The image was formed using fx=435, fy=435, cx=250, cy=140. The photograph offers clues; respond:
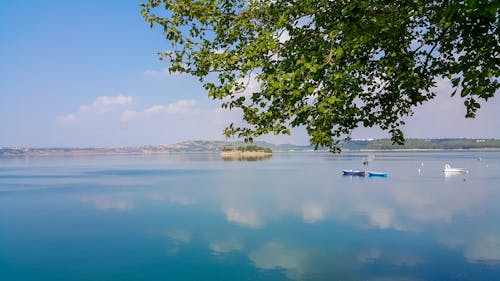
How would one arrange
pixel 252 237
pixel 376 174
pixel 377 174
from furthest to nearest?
pixel 376 174 → pixel 377 174 → pixel 252 237

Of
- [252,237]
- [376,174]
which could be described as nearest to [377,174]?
[376,174]

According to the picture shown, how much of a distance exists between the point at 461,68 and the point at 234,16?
5708 mm

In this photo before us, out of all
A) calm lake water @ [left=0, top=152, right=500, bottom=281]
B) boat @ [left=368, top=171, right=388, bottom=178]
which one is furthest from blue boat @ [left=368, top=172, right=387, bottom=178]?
calm lake water @ [left=0, top=152, right=500, bottom=281]

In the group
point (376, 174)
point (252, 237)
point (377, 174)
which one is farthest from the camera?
point (376, 174)

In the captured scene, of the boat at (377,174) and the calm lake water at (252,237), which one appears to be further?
the boat at (377,174)

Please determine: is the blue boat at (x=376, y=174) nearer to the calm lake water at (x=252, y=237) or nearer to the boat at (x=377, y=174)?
the boat at (x=377, y=174)

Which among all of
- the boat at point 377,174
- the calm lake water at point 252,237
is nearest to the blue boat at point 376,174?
the boat at point 377,174

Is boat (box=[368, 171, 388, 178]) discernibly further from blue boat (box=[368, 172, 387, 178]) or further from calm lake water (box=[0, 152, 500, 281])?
calm lake water (box=[0, 152, 500, 281])

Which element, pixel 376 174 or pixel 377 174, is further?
pixel 376 174

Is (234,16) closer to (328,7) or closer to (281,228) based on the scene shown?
(328,7)

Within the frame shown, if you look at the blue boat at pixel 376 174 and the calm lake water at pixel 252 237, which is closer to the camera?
the calm lake water at pixel 252 237

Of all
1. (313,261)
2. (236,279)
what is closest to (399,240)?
(313,261)

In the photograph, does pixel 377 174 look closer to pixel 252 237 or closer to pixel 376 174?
pixel 376 174

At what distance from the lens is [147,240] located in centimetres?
2645
